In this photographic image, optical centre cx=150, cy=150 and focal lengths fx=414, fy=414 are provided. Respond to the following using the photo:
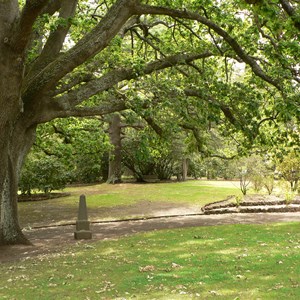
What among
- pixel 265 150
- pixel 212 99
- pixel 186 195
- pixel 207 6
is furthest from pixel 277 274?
pixel 186 195

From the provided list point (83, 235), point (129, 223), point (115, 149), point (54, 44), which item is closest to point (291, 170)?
point (129, 223)

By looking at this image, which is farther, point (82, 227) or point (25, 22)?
point (82, 227)

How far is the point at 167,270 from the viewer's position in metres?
8.48

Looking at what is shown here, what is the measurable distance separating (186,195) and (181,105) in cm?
1547

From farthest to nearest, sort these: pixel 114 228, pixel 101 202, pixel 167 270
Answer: pixel 101 202, pixel 114 228, pixel 167 270

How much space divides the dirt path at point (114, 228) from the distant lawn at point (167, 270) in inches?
45.4

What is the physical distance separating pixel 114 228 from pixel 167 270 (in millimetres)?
8543

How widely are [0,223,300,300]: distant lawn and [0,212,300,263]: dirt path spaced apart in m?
1.15

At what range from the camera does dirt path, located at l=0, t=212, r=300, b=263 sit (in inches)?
481

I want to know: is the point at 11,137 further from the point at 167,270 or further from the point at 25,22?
the point at 167,270

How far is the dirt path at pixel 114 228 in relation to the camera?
1221 cm

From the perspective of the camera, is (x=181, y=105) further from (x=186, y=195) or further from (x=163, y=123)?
(x=186, y=195)

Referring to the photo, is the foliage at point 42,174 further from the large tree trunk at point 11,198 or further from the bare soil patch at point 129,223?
the large tree trunk at point 11,198

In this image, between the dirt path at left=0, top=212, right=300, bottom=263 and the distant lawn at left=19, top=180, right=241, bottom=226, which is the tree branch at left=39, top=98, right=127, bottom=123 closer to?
the dirt path at left=0, top=212, right=300, bottom=263
